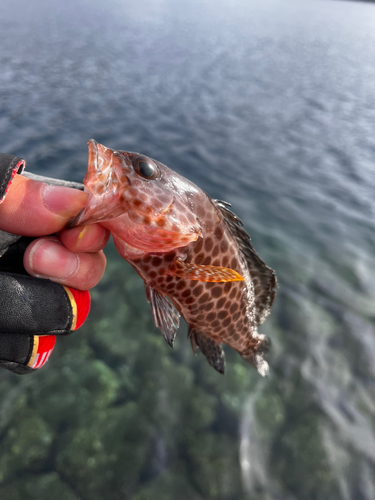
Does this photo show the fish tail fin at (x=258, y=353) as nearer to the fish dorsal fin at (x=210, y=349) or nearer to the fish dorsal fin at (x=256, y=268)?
the fish dorsal fin at (x=256, y=268)

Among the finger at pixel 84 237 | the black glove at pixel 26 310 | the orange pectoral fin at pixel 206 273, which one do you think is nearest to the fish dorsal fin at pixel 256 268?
the orange pectoral fin at pixel 206 273

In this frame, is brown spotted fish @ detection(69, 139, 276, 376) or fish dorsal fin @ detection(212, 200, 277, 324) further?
fish dorsal fin @ detection(212, 200, 277, 324)

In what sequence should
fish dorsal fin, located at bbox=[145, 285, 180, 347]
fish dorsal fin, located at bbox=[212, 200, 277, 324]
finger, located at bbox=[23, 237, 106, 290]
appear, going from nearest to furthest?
finger, located at bbox=[23, 237, 106, 290] < fish dorsal fin, located at bbox=[145, 285, 180, 347] < fish dorsal fin, located at bbox=[212, 200, 277, 324]

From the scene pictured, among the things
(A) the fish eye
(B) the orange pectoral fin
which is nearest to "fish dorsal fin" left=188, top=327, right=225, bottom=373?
(B) the orange pectoral fin

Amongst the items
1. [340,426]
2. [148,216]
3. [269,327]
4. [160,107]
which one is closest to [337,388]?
[340,426]

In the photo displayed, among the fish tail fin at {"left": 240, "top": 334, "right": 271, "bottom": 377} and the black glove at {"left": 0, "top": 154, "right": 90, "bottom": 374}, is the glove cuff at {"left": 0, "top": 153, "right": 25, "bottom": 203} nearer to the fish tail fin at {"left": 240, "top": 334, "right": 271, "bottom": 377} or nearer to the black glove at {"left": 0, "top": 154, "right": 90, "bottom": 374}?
the black glove at {"left": 0, "top": 154, "right": 90, "bottom": 374}

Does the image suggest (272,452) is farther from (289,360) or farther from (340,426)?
(289,360)
